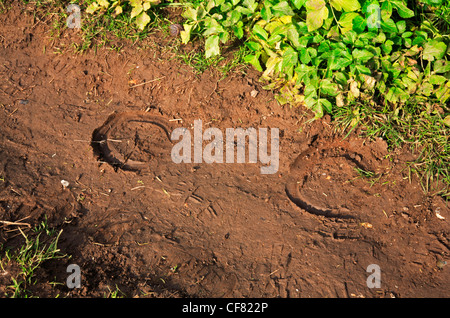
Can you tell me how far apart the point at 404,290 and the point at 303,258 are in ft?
1.95

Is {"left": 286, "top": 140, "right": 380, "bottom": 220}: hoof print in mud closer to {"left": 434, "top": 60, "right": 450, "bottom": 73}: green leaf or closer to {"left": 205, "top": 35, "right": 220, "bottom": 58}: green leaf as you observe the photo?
{"left": 434, "top": 60, "right": 450, "bottom": 73}: green leaf

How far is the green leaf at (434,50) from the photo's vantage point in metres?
3.00

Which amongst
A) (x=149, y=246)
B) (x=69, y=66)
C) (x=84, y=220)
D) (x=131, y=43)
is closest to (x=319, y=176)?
(x=149, y=246)

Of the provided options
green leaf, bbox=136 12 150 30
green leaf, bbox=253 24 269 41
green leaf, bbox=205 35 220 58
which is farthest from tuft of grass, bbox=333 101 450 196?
green leaf, bbox=136 12 150 30

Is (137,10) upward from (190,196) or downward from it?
upward

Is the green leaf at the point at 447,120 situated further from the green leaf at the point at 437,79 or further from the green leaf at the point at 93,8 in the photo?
the green leaf at the point at 93,8

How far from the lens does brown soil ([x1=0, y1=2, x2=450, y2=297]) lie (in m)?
2.59

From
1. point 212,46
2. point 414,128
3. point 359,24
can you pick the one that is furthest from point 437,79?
point 212,46

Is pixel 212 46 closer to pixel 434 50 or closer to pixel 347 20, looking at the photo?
pixel 347 20

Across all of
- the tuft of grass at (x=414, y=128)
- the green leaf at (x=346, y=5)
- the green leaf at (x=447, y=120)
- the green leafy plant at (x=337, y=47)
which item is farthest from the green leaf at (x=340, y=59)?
the green leaf at (x=447, y=120)

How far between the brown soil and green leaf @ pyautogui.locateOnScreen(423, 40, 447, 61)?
0.68 meters

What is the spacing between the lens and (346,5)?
286cm

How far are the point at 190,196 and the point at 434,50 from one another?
6.34ft

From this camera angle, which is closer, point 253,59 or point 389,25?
point 389,25
